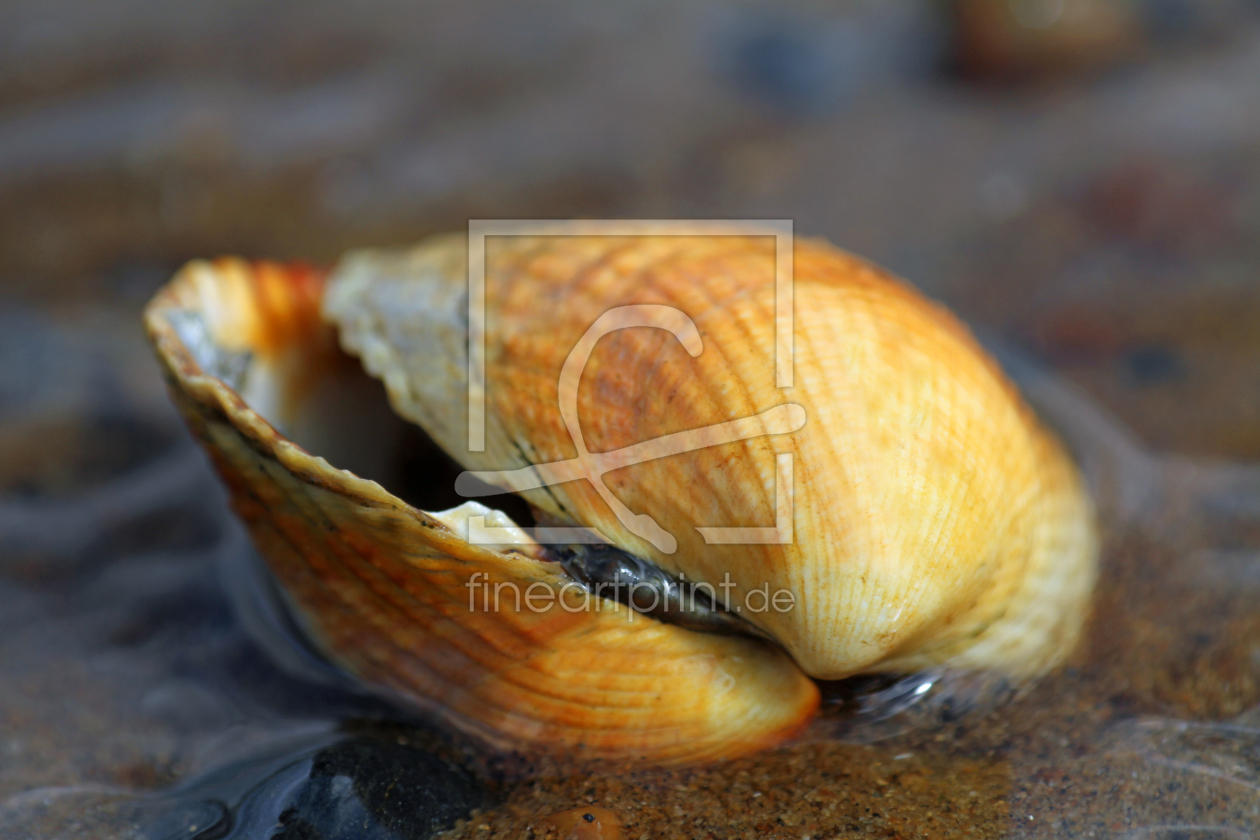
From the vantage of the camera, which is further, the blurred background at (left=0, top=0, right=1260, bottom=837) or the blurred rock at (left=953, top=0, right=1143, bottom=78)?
the blurred rock at (left=953, top=0, right=1143, bottom=78)

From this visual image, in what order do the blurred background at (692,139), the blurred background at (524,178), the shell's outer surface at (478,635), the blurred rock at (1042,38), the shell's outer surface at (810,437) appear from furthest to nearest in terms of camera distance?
the blurred rock at (1042,38), the blurred background at (692,139), the blurred background at (524,178), the shell's outer surface at (478,635), the shell's outer surface at (810,437)

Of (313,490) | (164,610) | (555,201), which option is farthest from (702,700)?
(555,201)

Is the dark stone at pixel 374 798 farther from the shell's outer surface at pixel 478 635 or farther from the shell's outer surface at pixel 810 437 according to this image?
the shell's outer surface at pixel 810 437

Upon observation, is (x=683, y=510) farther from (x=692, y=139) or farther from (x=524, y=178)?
(x=692, y=139)

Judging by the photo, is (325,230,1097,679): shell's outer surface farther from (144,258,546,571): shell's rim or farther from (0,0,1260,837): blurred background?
(0,0,1260,837): blurred background

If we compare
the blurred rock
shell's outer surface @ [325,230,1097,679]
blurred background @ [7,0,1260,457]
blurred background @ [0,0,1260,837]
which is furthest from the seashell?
the blurred rock

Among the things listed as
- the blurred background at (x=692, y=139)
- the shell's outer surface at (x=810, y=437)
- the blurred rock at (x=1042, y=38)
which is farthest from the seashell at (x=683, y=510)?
the blurred rock at (x=1042, y=38)

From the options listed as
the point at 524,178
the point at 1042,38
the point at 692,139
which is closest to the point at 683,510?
the point at 524,178
